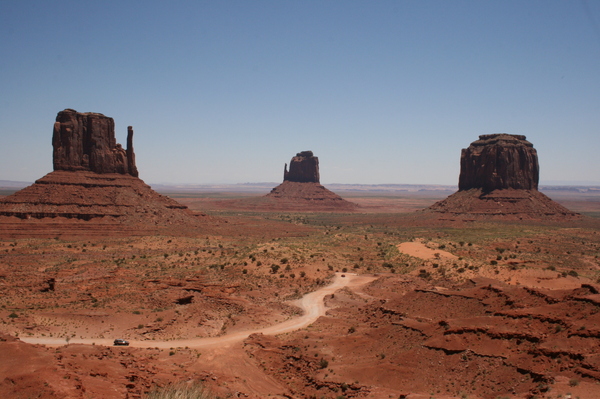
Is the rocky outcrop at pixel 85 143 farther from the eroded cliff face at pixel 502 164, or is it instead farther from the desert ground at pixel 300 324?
the eroded cliff face at pixel 502 164

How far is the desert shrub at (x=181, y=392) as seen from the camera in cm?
1642

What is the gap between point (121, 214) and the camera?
228 ft

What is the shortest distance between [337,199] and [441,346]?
5945 inches

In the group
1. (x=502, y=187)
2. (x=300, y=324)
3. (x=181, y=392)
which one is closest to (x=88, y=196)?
(x=300, y=324)

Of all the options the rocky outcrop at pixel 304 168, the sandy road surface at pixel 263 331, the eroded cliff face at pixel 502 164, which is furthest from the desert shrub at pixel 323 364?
the rocky outcrop at pixel 304 168

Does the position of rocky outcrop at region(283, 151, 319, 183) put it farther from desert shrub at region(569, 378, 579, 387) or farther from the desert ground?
desert shrub at region(569, 378, 579, 387)

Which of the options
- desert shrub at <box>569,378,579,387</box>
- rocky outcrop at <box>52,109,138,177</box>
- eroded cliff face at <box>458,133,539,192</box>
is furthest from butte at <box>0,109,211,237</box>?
eroded cliff face at <box>458,133,539,192</box>

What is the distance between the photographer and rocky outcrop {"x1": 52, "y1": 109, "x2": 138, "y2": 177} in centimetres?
7112

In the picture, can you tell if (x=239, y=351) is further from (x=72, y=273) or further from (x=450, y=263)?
(x=450, y=263)

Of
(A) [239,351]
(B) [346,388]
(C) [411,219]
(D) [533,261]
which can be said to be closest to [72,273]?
(A) [239,351]

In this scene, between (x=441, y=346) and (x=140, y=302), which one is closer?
(x=441, y=346)

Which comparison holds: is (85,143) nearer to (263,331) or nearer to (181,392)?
(263,331)

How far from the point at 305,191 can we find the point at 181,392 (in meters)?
154

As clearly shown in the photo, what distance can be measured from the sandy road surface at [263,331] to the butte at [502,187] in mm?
70288
